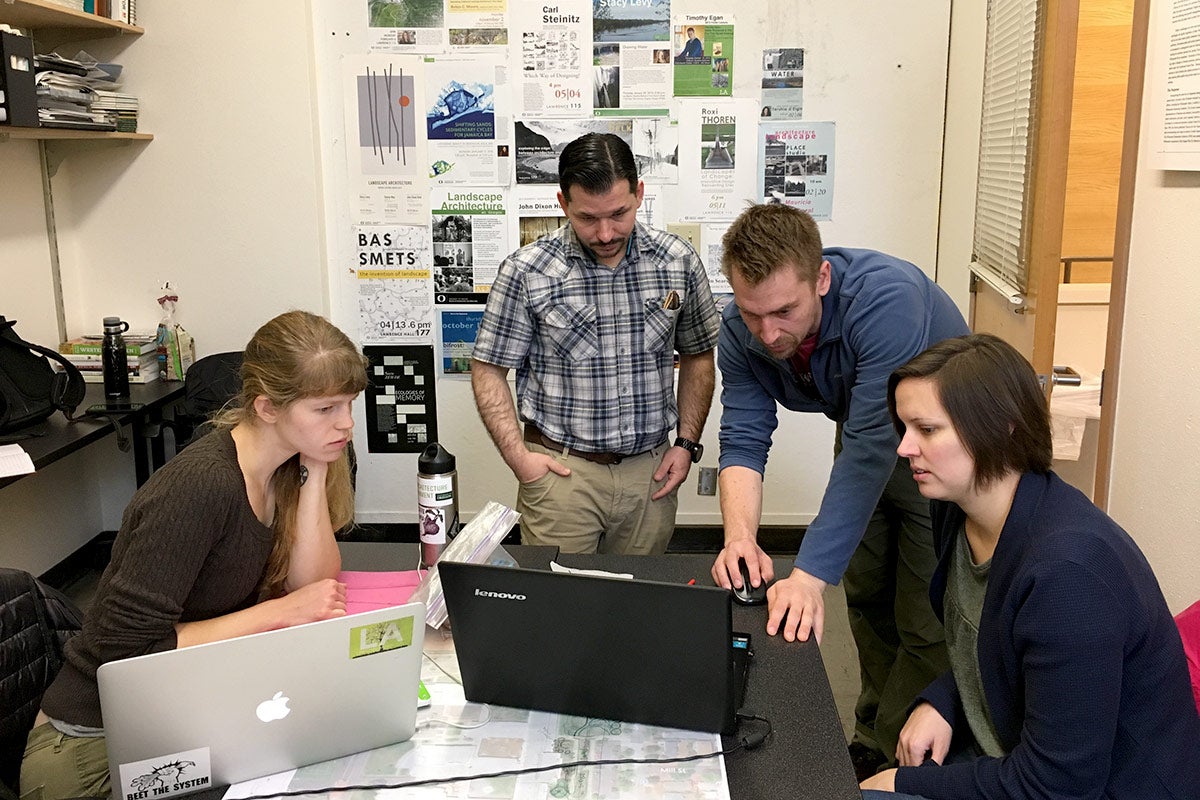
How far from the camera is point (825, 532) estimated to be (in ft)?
6.08

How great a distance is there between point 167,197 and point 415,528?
1510 mm

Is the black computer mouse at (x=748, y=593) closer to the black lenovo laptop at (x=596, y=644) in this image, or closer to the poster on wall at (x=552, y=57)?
the black lenovo laptop at (x=596, y=644)

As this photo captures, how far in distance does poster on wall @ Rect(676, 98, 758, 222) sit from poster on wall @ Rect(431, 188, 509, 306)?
0.67 m

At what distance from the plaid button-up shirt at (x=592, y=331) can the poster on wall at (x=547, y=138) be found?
4.11ft

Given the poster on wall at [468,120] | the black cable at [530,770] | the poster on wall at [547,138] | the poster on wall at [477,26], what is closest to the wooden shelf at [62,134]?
the poster on wall at [468,120]

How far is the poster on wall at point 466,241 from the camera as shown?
377 centimetres

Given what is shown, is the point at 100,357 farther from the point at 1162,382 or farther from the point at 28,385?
the point at 1162,382

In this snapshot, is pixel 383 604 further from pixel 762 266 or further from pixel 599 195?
pixel 599 195

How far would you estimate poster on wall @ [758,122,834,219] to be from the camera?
146 inches

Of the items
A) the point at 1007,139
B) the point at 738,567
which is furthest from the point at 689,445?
the point at 1007,139

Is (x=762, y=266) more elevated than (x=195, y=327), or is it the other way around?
(x=762, y=266)

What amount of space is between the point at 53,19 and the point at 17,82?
45 centimetres

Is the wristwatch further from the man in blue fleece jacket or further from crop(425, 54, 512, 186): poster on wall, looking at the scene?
crop(425, 54, 512, 186): poster on wall

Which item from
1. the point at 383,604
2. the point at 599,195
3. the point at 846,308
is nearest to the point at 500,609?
the point at 383,604
